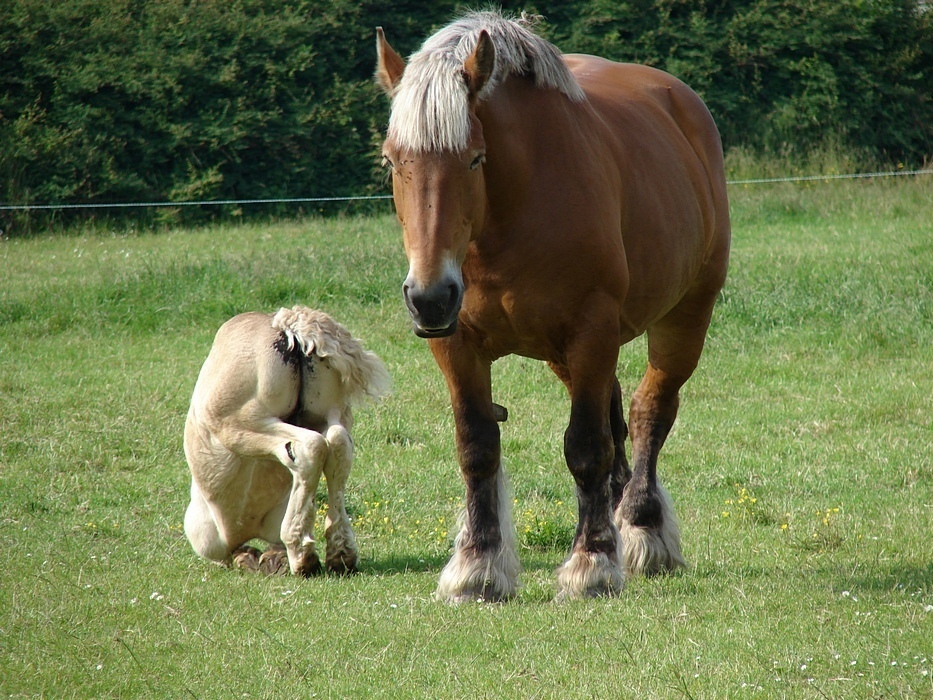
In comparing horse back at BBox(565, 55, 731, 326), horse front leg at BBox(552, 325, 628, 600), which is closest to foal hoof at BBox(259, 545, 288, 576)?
horse front leg at BBox(552, 325, 628, 600)

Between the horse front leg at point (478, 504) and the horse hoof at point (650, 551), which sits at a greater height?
the horse front leg at point (478, 504)

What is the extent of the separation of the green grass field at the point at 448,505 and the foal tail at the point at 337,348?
2.89ft

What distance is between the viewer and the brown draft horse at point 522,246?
3.86 meters

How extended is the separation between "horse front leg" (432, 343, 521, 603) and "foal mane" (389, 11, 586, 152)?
1.05 m

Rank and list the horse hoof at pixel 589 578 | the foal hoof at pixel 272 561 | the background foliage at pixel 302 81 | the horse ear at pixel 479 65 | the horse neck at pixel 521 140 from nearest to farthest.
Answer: the horse ear at pixel 479 65
the horse neck at pixel 521 140
the horse hoof at pixel 589 578
the foal hoof at pixel 272 561
the background foliage at pixel 302 81

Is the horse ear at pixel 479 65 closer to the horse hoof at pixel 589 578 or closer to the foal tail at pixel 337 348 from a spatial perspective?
the foal tail at pixel 337 348

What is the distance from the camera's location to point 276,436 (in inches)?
188

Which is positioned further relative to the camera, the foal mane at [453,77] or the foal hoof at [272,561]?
the foal hoof at [272,561]

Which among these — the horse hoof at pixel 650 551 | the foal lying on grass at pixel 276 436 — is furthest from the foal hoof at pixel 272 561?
the horse hoof at pixel 650 551

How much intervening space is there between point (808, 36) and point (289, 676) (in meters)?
17.4

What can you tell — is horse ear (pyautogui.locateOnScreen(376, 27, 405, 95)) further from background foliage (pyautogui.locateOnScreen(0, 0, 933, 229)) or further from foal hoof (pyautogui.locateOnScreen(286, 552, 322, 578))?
background foliage (pyautogui.locateOnScreen(0, 0, 933, 229))

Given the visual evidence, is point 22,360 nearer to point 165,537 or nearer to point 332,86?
point 165,537

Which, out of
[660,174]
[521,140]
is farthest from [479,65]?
[660,174]

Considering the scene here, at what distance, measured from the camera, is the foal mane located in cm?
383
